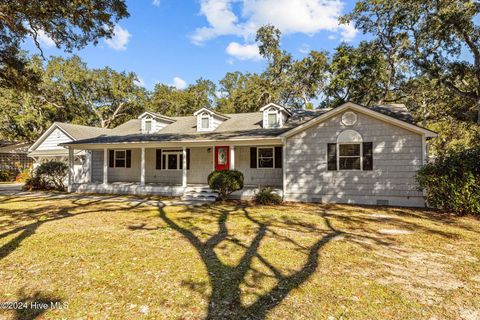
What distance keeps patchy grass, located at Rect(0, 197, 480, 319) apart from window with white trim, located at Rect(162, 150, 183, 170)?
8743mm

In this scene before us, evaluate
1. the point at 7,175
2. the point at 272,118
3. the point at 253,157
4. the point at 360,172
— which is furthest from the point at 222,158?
the point at 7,175

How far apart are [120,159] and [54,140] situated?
9232mm

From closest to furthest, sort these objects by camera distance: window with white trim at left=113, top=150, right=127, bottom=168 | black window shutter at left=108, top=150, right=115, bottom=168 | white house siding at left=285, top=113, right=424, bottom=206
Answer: white house siding at left=285, top=113, right=424, bottom=206 → window with white trim at left=113, top=150, right=127, bottom=168 → black window shutter at left=108, top=150, right=115, bottom=168

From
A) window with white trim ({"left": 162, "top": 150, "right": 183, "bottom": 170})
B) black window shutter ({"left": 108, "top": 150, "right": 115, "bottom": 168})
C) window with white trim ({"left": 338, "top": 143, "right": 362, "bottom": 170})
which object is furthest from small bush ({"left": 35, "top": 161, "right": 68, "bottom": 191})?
window with white trim ({"left": 338, "top": 143, "right": 362, "bottom": 170})

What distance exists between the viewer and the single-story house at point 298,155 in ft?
37.3

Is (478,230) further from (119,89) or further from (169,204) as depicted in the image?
(119,89)

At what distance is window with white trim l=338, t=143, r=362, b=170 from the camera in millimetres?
11961

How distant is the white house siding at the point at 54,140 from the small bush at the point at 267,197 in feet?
61.0

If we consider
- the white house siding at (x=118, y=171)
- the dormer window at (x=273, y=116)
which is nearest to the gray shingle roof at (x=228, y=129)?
the dormer window at (x=273, y=116)

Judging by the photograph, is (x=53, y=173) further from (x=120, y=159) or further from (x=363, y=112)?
(x=363, y=112)

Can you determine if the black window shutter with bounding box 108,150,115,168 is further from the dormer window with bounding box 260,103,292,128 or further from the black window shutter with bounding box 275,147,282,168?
the black window shutter with bounding box 275,147,282,168

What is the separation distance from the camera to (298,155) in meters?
13.0

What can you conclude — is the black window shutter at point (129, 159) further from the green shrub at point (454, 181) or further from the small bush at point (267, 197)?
the green shrub at point (454, 181)

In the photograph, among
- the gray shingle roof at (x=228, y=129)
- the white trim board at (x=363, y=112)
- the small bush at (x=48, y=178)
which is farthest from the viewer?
the small bush at (x=48, y=178)
